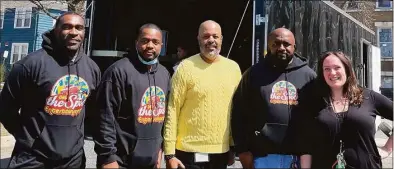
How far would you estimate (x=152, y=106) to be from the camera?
8.59ft

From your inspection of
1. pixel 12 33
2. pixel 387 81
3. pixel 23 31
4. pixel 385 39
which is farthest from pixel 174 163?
pixel 12 33

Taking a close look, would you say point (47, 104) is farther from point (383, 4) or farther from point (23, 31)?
point (383, 4)

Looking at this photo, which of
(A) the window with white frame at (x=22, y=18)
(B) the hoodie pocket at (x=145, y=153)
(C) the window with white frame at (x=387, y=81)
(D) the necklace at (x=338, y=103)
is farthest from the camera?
(A) the window with white frame at (x=22, y=18)

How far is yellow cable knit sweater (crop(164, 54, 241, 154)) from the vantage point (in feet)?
8.66

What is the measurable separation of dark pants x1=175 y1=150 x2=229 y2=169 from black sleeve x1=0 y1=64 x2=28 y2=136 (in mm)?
1189

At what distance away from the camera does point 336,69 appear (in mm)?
2447

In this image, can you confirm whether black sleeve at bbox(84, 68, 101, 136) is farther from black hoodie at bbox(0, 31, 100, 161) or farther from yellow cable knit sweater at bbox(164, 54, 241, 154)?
yellow cable knit sweater at bbox(164, 54, 241, 154)

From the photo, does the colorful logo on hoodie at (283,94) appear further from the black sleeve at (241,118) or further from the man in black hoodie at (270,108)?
the black sleeve at (241,118)

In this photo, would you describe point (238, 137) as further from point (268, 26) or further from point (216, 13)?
point (216, 13)

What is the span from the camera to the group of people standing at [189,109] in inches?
92.3

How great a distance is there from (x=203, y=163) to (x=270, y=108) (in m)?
0.67

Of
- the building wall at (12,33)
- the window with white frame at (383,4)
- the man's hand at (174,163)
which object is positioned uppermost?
the window with white frame at (383,4)

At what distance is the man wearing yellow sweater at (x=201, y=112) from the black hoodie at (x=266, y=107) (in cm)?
11

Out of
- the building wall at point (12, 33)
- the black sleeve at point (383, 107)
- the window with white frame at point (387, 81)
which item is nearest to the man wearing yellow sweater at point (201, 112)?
the black sleeve at point (383, 107)
